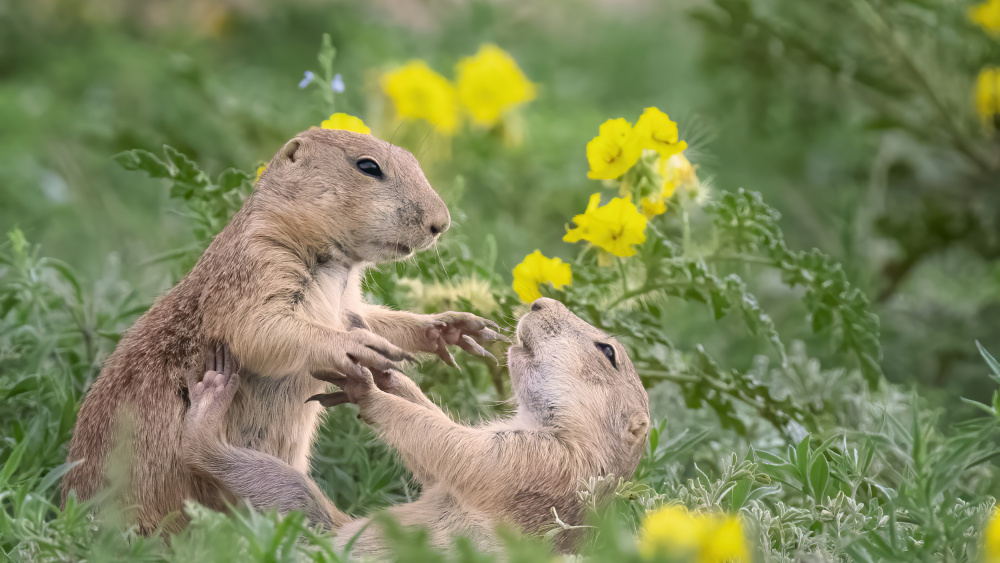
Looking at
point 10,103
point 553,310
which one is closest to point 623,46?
point 10,103

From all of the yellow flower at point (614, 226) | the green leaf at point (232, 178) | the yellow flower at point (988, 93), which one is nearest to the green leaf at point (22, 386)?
the green leaf at point (232, 178)

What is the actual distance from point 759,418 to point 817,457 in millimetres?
945

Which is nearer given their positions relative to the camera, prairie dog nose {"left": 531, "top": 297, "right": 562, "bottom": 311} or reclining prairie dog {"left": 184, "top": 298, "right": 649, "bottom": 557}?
reclining prairie dog {"left": 184, "top": 298, "right": 649, "bottom": 557}

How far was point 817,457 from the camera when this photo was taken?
2549 mm

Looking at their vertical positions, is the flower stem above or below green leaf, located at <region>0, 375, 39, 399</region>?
below

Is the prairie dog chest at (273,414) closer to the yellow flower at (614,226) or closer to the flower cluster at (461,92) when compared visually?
the yellow flower at (614,226)

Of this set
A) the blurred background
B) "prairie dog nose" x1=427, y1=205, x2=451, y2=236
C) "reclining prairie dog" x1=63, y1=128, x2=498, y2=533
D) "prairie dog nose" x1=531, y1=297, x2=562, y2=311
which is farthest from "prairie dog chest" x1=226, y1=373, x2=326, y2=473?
the blurred background

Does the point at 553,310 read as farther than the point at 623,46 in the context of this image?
No

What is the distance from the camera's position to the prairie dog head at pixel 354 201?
2627 mm

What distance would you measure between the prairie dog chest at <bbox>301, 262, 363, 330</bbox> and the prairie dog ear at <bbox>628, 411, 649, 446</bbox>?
86 cm

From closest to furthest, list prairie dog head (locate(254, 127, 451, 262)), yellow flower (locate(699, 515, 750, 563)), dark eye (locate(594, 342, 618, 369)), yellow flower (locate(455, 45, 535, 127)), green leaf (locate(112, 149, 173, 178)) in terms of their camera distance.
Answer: yellow flower (locate(699, 515, 750, 563)) → prairie dog head (locate(254, 127, 451, 262)) → dark eye (locate(594, 342, 618, 369)) → green leaf (locate(112, 149, 173, 178)) → yellow flower (locate(455, 45, 535, 127))

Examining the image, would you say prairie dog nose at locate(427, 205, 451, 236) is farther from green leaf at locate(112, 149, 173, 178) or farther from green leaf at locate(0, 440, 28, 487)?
green leaf at locate(0, 440, 28, 487)

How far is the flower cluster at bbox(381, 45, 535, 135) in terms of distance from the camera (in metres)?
4.73

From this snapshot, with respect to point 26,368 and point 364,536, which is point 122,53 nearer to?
point 26,368
